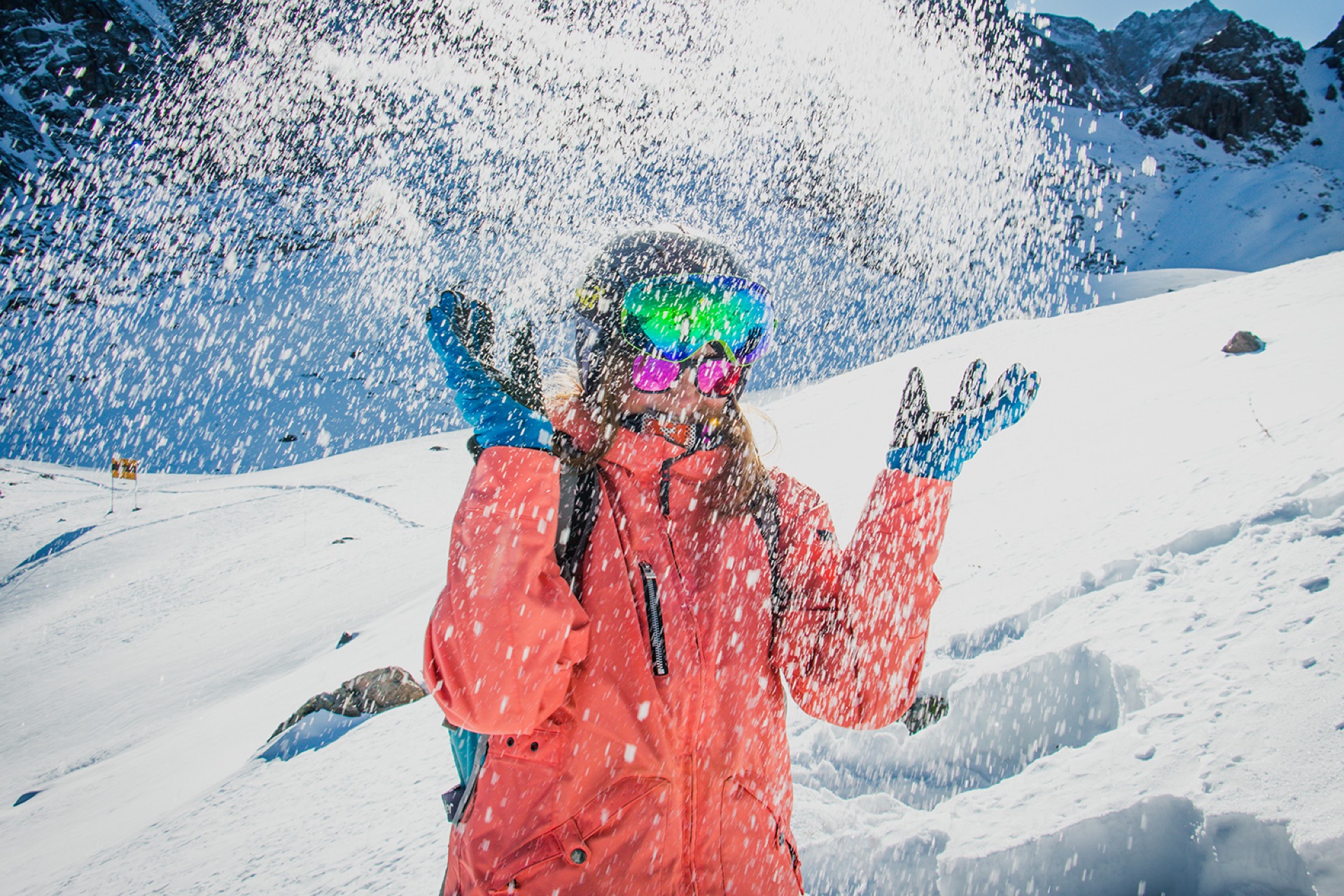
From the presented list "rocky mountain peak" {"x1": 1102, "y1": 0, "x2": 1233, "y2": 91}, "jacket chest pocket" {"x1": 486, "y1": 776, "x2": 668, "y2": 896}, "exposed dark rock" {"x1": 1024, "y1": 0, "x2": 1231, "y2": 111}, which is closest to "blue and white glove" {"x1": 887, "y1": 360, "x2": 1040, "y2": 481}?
"jacket chest pocket" {"x1": 486, "y1": 776, "x2": 668, "y2": 896}

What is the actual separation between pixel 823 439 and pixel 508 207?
48.2m

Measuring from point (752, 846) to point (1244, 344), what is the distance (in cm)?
624

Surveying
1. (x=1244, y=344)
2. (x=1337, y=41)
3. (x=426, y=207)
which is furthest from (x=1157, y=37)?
(x=1244, y=344)

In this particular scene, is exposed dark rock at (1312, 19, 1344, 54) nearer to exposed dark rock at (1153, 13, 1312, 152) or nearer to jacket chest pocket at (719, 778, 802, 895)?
exposed dark rock at (1153, 13, 1312, 152)

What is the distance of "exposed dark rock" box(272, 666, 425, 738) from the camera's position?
3.98m

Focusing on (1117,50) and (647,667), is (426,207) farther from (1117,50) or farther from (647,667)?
(1117,50)

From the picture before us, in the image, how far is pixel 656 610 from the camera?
4.27 feet

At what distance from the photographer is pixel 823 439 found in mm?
7945

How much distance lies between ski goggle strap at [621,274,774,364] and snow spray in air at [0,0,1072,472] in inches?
460

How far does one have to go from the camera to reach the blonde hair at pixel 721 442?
1.49m

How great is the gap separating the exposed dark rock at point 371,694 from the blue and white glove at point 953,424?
372cm

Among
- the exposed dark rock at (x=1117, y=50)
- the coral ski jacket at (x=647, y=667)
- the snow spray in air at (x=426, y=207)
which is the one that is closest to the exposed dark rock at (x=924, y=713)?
the coral ski jacket at (x=647, y=667)

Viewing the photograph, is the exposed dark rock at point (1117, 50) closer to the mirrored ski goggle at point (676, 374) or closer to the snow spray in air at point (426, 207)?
the snow spray in air at point (426, 207)

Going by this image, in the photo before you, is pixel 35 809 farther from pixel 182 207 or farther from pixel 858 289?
pixel 182 207
